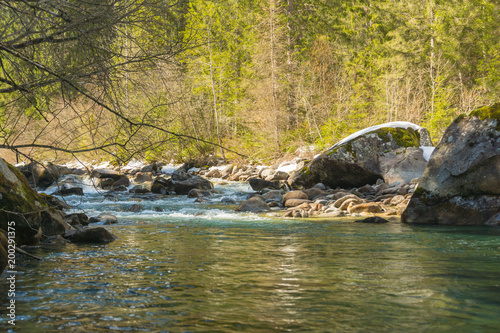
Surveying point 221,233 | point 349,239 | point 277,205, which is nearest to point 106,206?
point 277,205

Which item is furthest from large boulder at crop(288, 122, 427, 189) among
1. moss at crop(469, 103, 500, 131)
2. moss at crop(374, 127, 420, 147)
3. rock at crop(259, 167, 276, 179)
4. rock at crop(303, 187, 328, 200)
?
moss at crop(469, 103, 500, 131)

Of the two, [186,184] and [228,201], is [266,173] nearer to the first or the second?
[186,184]

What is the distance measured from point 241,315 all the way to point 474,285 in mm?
2042

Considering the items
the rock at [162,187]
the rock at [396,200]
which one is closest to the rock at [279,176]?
the rock at [162,187]

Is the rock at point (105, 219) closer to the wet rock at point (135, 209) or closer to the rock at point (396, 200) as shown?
the wet rock at point (135, 209)

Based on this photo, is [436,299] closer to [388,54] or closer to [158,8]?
[158,8]

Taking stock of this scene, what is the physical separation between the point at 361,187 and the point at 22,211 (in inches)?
363

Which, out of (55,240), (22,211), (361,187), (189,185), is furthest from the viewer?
(189,185)

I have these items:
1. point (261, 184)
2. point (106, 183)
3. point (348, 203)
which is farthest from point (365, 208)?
point (106, 183)

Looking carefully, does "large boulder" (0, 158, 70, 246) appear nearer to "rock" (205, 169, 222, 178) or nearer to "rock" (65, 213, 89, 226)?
"rock" (65, 213, 89, 226)

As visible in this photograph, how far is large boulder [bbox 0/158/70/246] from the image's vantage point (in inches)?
241

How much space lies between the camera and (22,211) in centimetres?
622

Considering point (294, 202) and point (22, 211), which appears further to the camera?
point (294, 202)

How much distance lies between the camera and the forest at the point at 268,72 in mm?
3520
